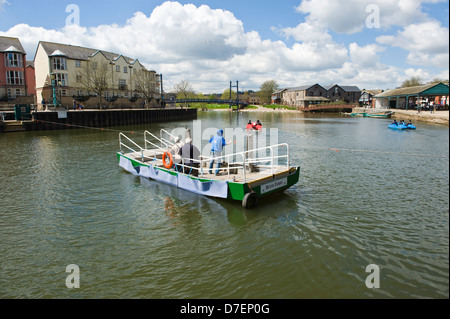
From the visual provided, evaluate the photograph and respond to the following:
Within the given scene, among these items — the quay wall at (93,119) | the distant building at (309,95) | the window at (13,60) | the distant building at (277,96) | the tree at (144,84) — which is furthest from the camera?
the distant building at (277,96)

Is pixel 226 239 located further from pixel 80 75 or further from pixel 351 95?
pixel 351 95

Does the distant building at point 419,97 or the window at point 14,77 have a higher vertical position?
the window at point 14,77

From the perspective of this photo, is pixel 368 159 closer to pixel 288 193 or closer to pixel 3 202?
pixel 288 193

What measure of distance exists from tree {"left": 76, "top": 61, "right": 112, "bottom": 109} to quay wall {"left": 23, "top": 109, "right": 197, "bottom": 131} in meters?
10.6

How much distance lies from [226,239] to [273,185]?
12.9ft

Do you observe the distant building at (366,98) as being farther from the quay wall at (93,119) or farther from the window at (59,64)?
the window at (59,64)

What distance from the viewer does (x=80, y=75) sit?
70.2 metres

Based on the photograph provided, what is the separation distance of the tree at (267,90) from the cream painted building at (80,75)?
89.7m

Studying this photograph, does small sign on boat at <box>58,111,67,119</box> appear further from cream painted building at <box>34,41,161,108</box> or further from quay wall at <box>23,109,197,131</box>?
cream painted building at <box>34,41,161,108</box>

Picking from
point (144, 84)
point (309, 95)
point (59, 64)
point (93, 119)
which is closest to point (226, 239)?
point (93, 119)

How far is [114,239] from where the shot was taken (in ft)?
34.1

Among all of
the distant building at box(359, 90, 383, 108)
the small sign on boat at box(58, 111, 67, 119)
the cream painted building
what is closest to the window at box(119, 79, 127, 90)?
the cream painted building

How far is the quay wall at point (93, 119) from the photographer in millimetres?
46562

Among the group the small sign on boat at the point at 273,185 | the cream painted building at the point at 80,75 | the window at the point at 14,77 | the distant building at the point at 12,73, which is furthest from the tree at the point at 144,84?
the small sign on boat at the point at 273,185
